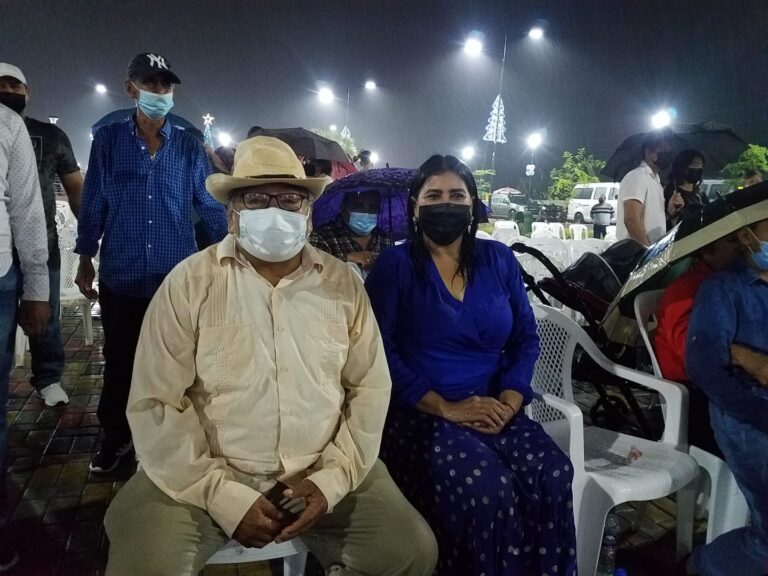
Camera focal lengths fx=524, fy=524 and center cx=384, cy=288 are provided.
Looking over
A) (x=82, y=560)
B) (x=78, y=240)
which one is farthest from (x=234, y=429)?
(x=78, y=240)

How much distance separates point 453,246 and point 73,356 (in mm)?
4253

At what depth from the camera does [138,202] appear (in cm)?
275

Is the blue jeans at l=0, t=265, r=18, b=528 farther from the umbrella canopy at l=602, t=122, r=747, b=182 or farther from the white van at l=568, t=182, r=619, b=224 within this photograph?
the white van at l=568, t=182, r=619, b=224

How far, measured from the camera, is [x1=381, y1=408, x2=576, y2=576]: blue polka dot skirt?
6.08 ft

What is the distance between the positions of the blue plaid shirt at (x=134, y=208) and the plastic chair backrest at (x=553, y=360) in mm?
2054

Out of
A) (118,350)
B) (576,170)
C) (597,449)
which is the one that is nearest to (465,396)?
(597,449)

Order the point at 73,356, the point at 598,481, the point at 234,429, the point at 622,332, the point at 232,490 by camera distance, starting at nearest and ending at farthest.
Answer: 1. the point at 232,490
2. the point at 234,429
3. the point at 598,481
4. the point at 622,332
5. the point at 73,356

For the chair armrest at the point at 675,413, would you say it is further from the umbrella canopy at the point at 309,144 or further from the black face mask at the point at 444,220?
the umbrella canopy at the point at 309,144

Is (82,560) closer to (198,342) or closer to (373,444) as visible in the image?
(198,342)

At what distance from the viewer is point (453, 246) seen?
8.05 ft

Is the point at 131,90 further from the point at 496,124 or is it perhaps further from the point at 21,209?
the point at 496,124

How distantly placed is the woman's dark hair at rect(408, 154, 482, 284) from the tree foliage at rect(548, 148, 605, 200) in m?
30.9

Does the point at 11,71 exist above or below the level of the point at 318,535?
above

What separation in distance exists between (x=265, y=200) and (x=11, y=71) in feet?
7.44
